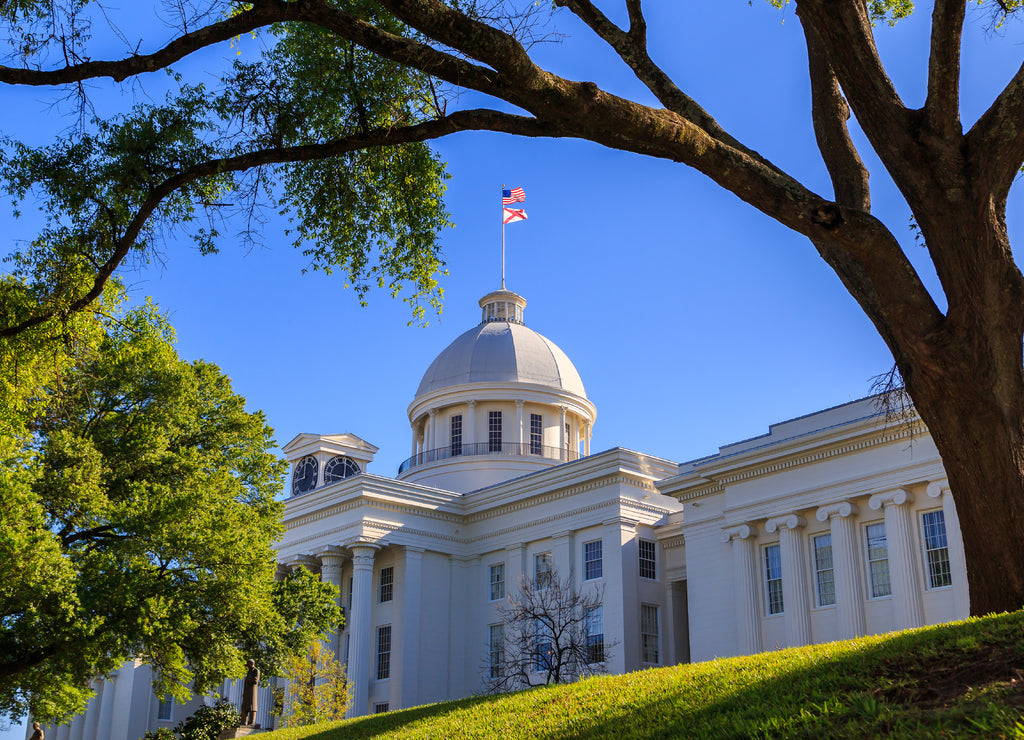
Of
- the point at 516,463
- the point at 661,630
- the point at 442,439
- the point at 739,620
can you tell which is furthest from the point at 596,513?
the point at 442,439

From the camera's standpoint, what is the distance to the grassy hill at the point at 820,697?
778 cm

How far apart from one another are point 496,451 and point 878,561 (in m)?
24.7

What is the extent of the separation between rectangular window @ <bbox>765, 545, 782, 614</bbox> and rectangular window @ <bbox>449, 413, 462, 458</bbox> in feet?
74.3

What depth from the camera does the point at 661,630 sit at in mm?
39062

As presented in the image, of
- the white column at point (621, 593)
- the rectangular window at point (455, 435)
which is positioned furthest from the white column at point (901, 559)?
the rectangular window at point (455, 435)

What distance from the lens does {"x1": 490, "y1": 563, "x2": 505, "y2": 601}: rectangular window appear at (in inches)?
1725

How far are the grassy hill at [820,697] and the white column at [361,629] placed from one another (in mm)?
27251

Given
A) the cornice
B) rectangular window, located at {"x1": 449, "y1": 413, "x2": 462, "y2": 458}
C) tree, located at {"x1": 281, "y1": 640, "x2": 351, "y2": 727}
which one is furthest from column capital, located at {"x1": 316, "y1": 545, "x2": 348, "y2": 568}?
the cornice

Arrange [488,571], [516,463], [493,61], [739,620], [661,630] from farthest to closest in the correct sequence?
1. [516,463]
2. [488,571]
3. [661,630]
4. [739,620]
5. [493,61]

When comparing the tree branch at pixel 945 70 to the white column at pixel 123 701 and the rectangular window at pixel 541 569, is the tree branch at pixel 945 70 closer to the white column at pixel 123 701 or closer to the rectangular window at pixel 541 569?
the rectangular window at pixel 541 569

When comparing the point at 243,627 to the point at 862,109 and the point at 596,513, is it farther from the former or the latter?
the point at 596,513

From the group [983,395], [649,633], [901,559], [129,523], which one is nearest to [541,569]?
[649,633]

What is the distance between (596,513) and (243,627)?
67.7ft

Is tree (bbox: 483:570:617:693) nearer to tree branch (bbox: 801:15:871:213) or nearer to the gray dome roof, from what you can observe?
the gray dome roof
